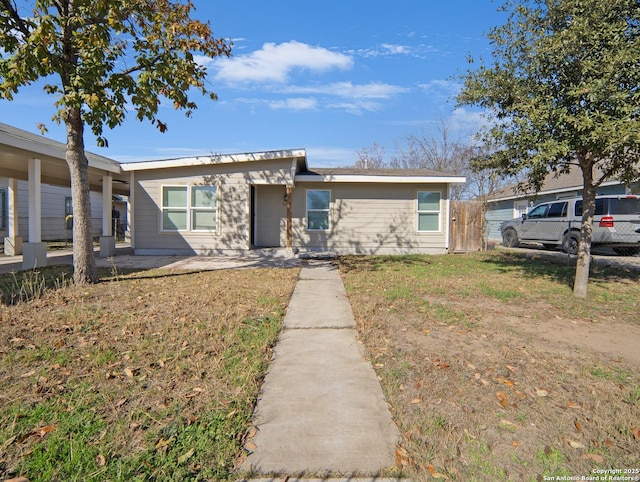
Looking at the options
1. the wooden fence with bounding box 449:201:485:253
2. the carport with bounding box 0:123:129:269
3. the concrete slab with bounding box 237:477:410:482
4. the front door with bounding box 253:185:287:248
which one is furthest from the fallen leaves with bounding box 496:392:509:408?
the wooden fence with bounding box 449:201:485:253

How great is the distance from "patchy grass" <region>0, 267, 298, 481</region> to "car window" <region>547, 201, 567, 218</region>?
11.0 m

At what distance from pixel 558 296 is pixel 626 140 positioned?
2835 millimetres

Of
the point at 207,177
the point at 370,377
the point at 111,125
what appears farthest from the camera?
the point at 207,177

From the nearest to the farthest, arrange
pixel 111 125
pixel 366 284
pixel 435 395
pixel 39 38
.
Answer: pixel 435 395
pixel 39 38
pixel 111 125
pixel 366 284

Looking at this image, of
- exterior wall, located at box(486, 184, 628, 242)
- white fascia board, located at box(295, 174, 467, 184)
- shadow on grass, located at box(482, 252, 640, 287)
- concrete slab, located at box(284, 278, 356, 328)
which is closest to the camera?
concrete slab, located at box(284, 278, 356, 328)

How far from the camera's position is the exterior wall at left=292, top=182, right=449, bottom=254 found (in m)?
12.2

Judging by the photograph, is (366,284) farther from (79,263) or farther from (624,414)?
(79,263)

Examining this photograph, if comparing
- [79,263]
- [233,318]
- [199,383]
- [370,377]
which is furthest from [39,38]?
[370,377]

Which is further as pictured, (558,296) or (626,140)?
(558,296)

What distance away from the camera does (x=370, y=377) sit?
10.2ft

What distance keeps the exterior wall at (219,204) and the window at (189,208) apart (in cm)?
15

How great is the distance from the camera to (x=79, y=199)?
6402mm

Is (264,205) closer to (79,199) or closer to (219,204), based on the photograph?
(219,204)

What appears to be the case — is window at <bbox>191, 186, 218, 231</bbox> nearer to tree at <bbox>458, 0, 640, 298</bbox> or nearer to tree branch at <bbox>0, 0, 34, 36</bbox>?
tree branch at <bbox>0, 0, 34, 36</bbox>
